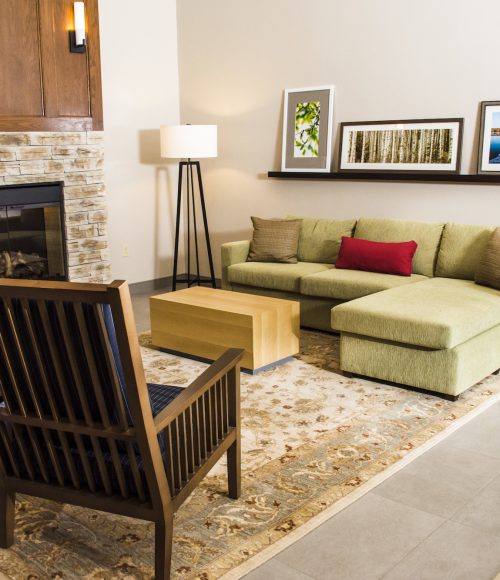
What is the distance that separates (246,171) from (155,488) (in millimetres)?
4794

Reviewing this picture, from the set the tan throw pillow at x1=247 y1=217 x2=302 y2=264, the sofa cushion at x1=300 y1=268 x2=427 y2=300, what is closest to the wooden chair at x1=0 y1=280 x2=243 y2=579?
the sofa cushion at x1=300 y1=268 x2=427 y2=300

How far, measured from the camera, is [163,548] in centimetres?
213

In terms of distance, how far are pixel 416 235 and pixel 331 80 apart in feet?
5.08

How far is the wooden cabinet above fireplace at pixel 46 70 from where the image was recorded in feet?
16.9

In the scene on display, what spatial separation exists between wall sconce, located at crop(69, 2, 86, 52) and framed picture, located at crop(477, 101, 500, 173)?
119 inches

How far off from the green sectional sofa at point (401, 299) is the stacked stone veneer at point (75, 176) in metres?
1.11

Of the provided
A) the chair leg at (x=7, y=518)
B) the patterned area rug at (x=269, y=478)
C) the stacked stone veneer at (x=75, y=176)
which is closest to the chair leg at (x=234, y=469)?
the patterned area rug at (x=269, y=478)

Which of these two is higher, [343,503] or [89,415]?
[89,415]

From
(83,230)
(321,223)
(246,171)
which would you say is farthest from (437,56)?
(83,230)

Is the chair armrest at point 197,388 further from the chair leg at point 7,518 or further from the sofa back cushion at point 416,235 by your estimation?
the sofa back cushion at point 416,235

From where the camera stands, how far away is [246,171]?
21.5 feet

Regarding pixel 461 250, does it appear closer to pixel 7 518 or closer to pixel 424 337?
pixel 424 337

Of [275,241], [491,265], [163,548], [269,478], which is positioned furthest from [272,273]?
[163,548]

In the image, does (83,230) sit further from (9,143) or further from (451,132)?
(451,132)
